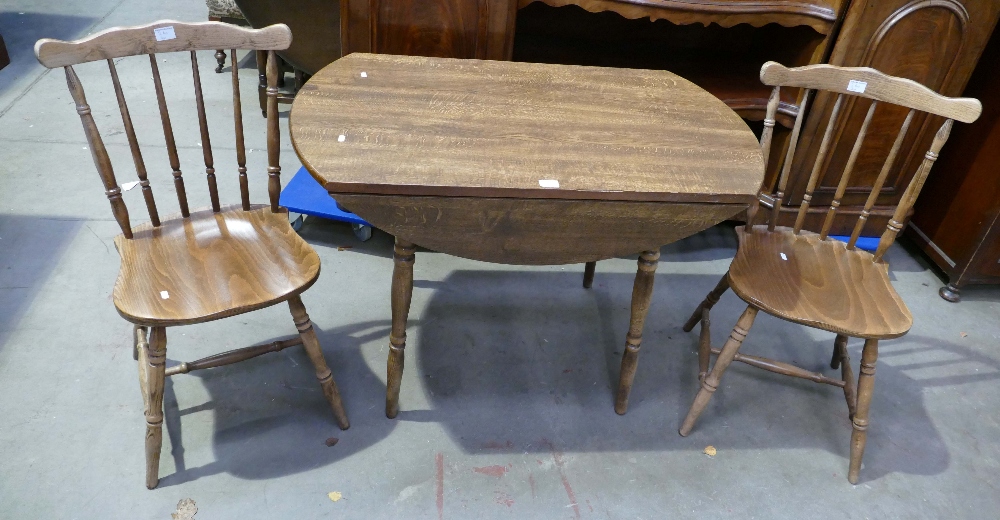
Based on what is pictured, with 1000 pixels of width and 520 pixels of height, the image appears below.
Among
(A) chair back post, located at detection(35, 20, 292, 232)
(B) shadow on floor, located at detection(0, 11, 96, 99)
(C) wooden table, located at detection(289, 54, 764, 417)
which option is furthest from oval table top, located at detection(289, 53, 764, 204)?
(B) shadow on floor, located at detection(0, 11, 96, 99)

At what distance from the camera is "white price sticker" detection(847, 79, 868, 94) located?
1.68 metres

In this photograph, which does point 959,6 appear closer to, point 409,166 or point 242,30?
point 409,166

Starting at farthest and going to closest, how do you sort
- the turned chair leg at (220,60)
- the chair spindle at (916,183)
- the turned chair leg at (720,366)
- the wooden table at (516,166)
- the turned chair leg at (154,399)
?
the turned chair leg at (220,60) < the turned chair leg at (720,366) < the chair spindle at (916,183) < the turned chair leg at (154,399) < the wooden table at (516,166)

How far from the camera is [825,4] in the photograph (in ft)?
6.89

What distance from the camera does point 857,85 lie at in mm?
1681

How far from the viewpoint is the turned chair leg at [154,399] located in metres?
1.44

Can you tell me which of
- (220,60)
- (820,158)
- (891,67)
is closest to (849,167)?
(820,158)

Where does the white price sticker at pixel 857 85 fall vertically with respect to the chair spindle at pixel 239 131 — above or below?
above

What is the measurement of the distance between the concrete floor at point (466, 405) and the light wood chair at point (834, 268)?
16cm

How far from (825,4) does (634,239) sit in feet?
4.12

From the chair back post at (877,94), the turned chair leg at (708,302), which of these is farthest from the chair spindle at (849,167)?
the turned chair leg at (708,302)

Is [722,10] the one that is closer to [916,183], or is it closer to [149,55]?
[916,183]

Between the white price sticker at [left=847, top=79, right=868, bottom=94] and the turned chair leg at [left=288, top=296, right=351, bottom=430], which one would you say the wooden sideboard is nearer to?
the white price sticker at [left=847, top=79, right=868, bottom=94]

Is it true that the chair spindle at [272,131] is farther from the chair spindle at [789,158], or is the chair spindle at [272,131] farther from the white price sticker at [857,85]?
the white price sticker at [857,85]
